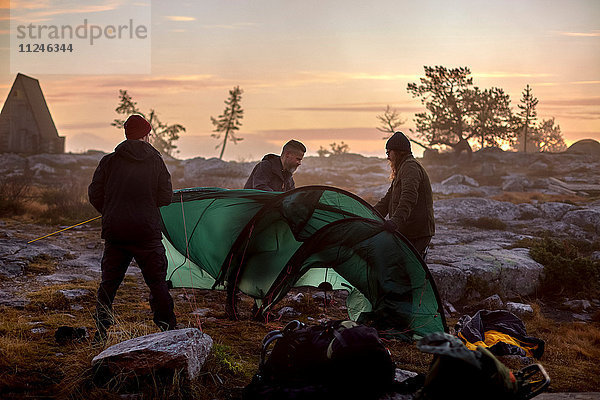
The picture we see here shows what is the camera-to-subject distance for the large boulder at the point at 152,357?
13.4 ft

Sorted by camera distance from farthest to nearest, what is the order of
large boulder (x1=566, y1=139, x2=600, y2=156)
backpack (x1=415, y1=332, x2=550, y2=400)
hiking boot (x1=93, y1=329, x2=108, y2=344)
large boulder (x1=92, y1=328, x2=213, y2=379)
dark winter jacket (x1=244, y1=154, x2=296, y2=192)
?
large boulder (x1=566, y1=139, x2=600, y2=156) → dark winter jacket (x1=244, y1=154, x2=296, y2=192) → hiking boot (x1=93, y1=329, x2=108, y2=344) → large boulder (x1=92, y1=328, x2=213, y2=379) → backpack (x1=415, y1=332, x2=550, y2=400)

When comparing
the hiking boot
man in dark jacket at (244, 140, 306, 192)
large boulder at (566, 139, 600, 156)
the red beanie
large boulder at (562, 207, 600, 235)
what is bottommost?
the hiking boot

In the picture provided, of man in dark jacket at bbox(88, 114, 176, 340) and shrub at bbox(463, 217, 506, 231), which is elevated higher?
man in dark jacket at bbox(88, 114, 176, 340)

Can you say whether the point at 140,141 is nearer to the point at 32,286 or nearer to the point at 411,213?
the point at 411,213

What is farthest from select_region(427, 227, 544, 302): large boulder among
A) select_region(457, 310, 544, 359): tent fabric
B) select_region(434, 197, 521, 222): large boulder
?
select_region(434, 197, 521, 222): large boulder

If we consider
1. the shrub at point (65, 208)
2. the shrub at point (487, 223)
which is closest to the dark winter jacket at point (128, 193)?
the shrub at point (65, 208)

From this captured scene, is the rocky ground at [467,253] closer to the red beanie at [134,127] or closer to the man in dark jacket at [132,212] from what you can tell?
the man in dark jacket at [132,212]

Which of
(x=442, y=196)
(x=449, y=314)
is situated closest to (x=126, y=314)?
(x=449, y=314)

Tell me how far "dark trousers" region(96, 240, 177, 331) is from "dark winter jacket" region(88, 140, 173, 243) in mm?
111

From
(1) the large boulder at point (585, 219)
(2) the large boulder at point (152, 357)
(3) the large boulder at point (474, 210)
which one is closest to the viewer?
(2) the large boulder at point (152, 357)

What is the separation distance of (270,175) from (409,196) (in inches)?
81.1

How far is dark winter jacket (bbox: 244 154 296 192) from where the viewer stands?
6.81 m

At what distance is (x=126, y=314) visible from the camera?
6.68 meters

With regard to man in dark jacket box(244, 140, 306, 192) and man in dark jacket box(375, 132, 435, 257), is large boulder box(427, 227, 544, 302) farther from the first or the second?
man in dark jacket box(244, 140, 306, 192)
